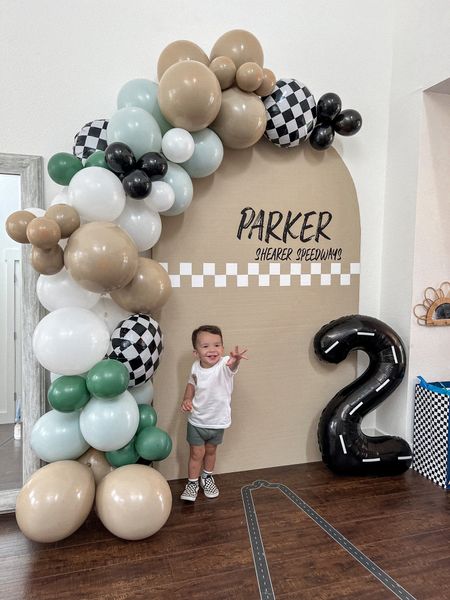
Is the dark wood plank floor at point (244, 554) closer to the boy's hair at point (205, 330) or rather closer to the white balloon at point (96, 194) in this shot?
the boy's hair at point (205, 330)

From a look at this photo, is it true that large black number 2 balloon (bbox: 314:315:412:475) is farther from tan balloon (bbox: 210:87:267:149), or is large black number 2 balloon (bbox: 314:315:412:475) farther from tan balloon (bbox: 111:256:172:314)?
tan balloon (bbox: 210:87:267:149)

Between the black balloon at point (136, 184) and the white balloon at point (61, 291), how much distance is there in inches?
17.5

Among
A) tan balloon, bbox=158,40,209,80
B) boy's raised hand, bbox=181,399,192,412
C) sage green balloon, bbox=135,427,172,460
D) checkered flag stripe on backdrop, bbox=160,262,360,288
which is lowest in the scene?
sage green balloon, bbox=135,427,172,460

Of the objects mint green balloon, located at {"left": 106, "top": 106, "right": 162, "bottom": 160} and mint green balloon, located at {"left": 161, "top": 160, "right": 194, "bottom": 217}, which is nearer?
mint green balloon, located at {"left": 106, "top": 106, "right": 162, "bottom": 160}

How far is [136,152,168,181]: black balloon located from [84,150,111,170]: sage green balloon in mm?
146

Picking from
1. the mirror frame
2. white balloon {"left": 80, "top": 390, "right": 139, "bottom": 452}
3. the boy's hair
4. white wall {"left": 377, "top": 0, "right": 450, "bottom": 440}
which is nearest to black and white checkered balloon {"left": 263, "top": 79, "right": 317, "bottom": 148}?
white wall {"left": 377, "top": 0, "right": 450, "bottom": 440}

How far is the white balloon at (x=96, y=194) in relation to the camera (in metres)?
1.84

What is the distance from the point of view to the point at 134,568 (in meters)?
1.73

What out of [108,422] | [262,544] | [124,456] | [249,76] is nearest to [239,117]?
[249,76]

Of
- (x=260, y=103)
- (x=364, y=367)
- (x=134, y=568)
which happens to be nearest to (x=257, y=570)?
(x=134, y=568)

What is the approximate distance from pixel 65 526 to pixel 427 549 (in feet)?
4.90

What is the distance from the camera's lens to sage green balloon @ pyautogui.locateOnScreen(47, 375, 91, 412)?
5.98 feet

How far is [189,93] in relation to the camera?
191 centimetres

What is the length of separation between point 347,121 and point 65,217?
1613 millimetres
